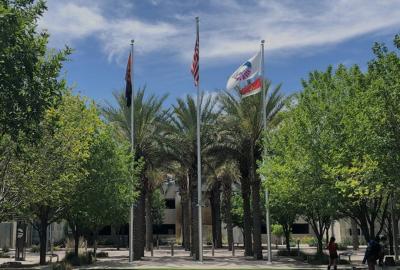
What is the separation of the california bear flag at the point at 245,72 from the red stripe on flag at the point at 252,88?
48 centimetres

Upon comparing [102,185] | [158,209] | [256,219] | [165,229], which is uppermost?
[158,209]

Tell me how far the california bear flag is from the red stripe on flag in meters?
0.48

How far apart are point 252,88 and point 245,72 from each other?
1005mm

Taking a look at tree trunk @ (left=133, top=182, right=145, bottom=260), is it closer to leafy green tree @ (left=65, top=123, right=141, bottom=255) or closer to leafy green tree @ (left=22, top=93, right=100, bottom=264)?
leafy green tree @ (left=65, top=123, right=141, bottom=255)

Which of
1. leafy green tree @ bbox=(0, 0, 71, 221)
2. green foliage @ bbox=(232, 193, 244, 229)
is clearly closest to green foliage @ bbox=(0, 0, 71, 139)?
leafy green tree @ bbox=(0, 0, 71, 221)

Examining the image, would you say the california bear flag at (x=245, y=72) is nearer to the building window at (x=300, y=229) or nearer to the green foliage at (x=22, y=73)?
the green foliage at (x=22, y=73)

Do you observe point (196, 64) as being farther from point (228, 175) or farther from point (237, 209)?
point (237, 209)

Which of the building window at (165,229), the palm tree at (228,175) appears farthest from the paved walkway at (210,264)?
the building window at (165,229)

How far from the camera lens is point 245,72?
28.5 metres

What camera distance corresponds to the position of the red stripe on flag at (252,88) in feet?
92.1

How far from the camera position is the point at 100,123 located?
26188 millimetres

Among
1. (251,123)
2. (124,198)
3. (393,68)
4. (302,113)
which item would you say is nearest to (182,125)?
(251,123)

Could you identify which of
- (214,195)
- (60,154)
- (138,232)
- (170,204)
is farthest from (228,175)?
(170,204)

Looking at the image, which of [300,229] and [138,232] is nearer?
[138,232]
